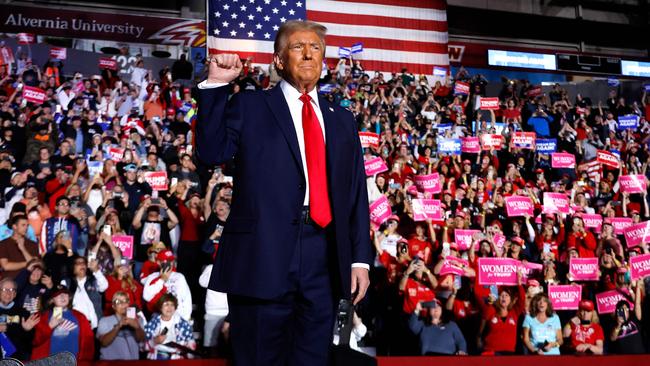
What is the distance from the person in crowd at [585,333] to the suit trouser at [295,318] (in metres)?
5.06

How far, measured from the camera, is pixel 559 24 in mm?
19938

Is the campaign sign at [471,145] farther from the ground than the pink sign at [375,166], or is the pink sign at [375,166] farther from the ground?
the campaign sign at [471,145]

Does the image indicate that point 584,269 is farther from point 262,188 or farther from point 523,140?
point 262,188

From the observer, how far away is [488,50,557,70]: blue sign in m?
16.5

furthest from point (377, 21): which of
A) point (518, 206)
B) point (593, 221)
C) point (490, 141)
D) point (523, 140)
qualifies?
point (593, 221)

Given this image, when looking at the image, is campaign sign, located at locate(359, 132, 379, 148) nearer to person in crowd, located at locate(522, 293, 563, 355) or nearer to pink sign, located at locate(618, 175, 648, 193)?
person in crowd, located at locate(522, 293, 563, 355)

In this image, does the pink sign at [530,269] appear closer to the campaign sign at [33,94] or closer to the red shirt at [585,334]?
the red shirt at [585,334]

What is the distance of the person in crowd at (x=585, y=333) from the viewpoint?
6199 millimetres

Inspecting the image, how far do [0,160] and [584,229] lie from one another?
652cm

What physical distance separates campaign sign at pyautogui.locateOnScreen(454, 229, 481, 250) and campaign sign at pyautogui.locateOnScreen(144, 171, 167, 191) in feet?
10.4

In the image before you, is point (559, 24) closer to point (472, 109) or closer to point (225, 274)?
point (472, 109)

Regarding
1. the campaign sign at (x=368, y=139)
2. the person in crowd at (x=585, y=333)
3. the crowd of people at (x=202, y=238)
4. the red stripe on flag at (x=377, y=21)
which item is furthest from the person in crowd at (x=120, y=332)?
the red stripe on flag at (x=377, y=21)

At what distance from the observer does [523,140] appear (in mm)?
10328

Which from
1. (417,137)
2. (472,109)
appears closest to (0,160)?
(417,137)
